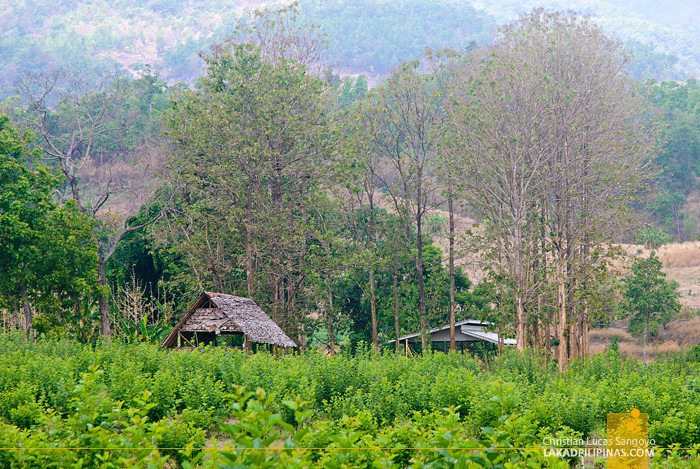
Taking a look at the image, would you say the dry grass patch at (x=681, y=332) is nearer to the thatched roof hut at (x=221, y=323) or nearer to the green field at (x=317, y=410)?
the green field at (x=317, y=410)

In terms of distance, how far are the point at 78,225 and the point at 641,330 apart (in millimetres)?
26324

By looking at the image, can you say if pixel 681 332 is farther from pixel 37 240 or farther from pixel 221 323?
pixel 37 240

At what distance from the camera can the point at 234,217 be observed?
23734mm

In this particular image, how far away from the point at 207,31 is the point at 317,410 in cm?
14488

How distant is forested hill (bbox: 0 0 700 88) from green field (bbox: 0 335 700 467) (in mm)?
111019

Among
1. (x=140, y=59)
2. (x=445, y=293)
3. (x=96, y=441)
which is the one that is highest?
(x=140, y=59)

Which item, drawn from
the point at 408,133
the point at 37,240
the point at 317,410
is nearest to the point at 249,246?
the point at 37,240

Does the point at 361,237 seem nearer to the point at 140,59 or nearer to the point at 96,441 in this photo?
the point at 96,441

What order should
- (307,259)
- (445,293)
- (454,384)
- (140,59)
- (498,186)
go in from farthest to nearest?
(140,59) < (445,293) < (307,259) < (498,186) < (454,384)

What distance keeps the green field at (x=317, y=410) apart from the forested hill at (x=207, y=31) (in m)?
111

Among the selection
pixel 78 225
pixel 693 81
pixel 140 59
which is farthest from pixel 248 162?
pixel 140 59

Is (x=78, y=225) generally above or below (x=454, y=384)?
above

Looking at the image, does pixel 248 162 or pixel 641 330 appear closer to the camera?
pixel 248 162

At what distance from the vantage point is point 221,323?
16.2 meters
